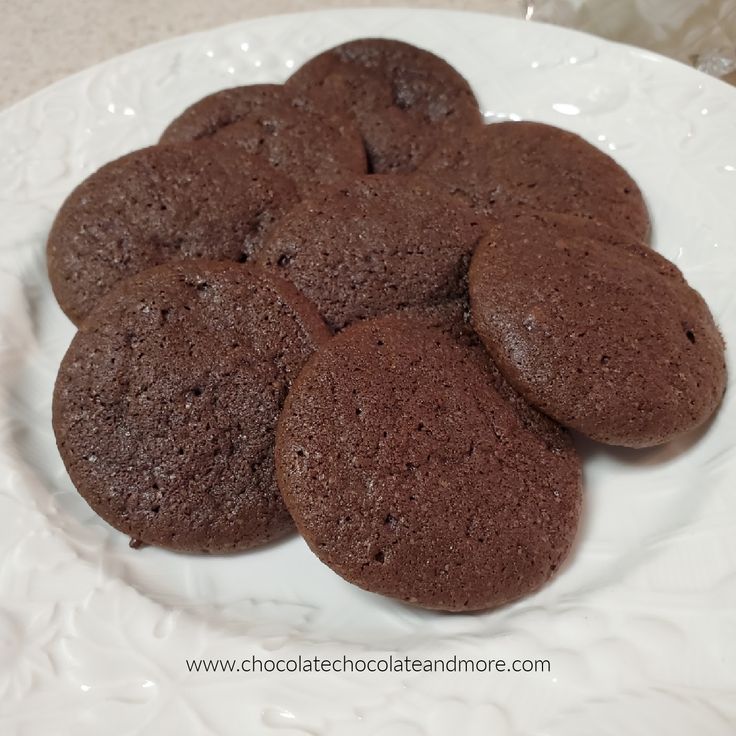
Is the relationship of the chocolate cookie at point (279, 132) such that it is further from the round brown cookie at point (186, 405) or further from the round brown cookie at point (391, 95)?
the round brown cookie at point (186, 405)

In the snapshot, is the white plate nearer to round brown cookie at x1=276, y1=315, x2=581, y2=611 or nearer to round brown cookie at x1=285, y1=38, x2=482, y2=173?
round brown cookie at x1=276, y1=315, x2=581, y2=611

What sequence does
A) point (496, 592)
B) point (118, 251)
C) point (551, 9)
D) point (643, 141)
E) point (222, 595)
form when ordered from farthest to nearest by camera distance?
point (551, 9) → point (643, 141) → point (118, 251) → point (222, 595) → point (496, 592)

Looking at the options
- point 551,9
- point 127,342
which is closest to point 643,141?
point 551,9

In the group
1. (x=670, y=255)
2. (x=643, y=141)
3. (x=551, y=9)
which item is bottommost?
(x=670, y=255)

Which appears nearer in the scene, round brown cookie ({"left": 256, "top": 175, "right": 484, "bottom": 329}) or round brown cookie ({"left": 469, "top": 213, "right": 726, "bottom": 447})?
round brown cookie ({"left": 469, "top": 213, "right": 726, "bottom": 447})

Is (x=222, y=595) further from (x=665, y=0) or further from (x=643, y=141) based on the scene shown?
(x=665, y=0)

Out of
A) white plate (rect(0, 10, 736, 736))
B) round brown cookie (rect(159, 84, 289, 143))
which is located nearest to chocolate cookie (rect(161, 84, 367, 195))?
round brown cookie (rect(159, 84, 289, 143))

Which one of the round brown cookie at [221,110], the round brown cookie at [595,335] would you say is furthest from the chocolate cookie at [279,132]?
the round brown cookie at [595,335]
